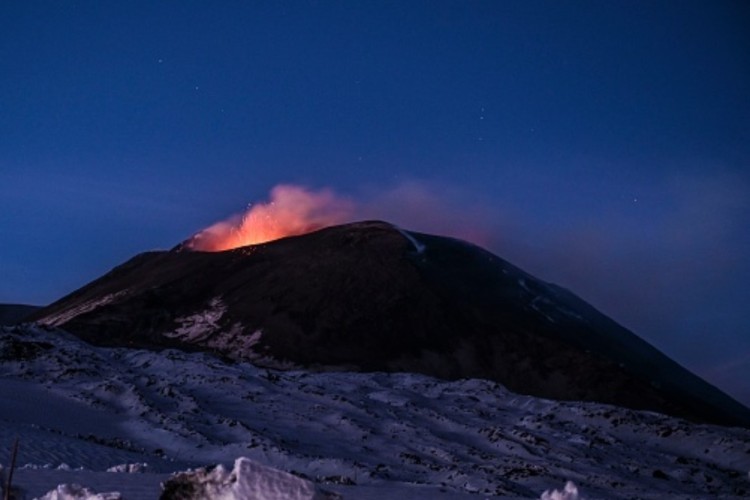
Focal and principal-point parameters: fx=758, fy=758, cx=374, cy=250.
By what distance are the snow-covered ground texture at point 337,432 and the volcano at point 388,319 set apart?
30.4 metres

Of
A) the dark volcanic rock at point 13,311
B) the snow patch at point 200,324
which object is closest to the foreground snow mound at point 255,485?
the snow patch at point 200,324

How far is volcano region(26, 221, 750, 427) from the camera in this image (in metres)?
70.8

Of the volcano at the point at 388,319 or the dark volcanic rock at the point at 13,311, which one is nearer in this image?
the volcano at the point at 388,319

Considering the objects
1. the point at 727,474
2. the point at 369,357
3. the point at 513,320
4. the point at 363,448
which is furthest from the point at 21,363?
the point at 513,320

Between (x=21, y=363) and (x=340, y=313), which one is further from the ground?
(x=340, y=313)

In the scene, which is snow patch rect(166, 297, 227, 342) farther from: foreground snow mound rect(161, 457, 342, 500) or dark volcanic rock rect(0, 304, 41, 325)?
dark volcanic rock rect(0, 304, 41, 325)

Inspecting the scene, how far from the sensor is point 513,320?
8400cm

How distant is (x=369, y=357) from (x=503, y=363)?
1324cm

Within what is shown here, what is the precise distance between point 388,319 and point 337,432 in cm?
5566

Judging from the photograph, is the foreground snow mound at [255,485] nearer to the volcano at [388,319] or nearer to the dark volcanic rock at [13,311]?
the volcano at [388,319]

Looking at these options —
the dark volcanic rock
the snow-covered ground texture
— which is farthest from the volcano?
the dark volcanic rock

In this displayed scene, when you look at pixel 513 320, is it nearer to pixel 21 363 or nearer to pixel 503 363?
pixel 503 363

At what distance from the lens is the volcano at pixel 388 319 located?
70812mm

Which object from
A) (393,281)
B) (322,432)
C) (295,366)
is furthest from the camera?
(393,281)
